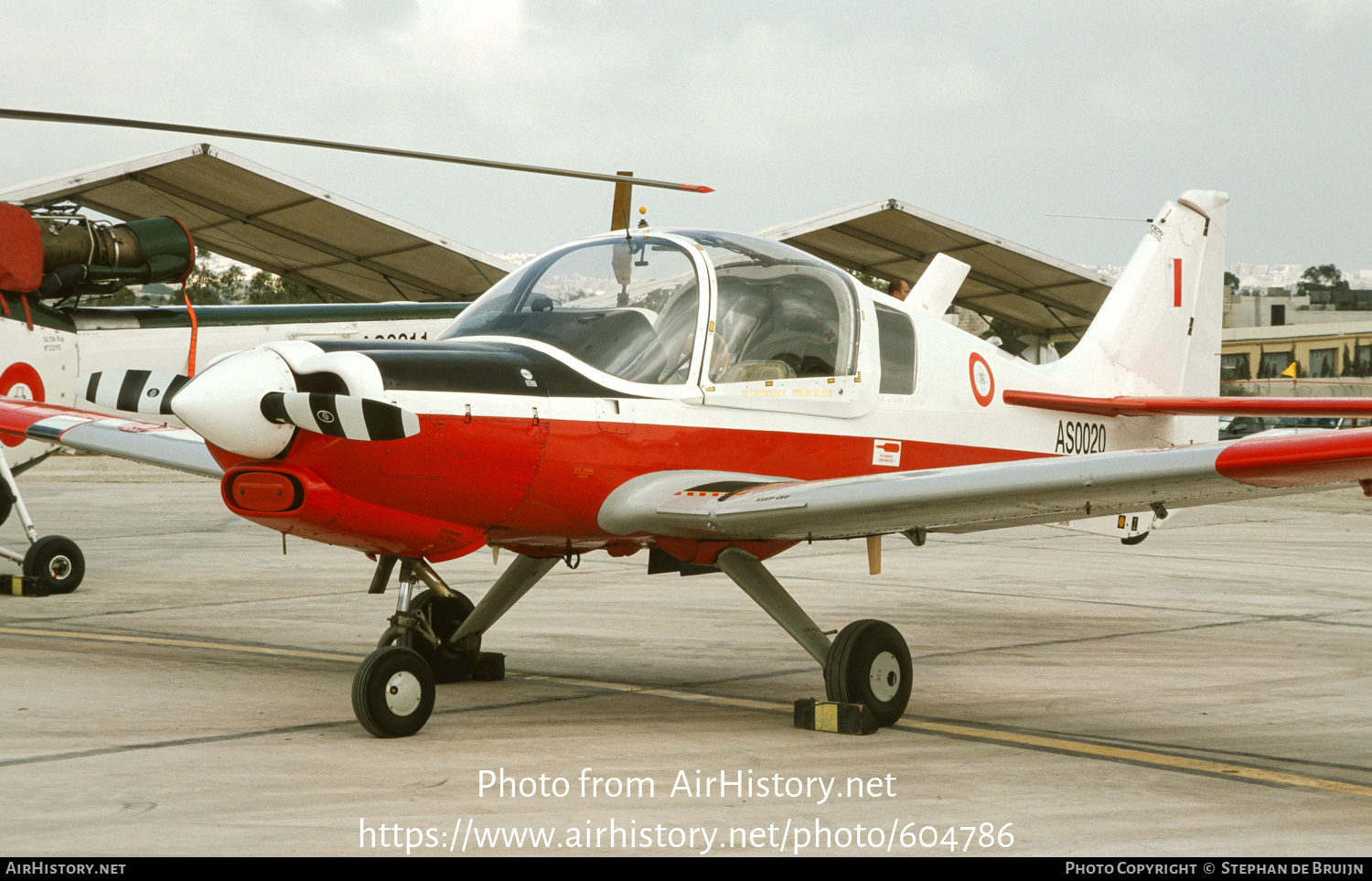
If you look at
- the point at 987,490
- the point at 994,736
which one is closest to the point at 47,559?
the point at 994,736

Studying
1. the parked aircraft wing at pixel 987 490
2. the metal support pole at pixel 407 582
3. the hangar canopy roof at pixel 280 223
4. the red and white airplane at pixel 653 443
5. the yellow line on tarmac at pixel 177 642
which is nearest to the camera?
the parked aircraft wing at pixel 987 490

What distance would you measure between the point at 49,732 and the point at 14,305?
6.17 meters

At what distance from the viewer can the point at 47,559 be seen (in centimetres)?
980

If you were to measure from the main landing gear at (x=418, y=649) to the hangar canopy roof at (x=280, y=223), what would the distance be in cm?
1143

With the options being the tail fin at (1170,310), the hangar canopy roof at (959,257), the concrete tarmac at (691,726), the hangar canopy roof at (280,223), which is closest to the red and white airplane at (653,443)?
the concrete tarmac at (691,726)

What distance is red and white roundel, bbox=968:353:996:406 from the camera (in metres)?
7.22

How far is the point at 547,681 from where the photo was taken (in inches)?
270

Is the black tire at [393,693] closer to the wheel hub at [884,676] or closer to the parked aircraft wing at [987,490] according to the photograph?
the parked aircraft wing at [987,490]

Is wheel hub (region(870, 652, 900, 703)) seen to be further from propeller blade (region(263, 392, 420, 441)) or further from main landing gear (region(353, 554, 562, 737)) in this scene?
propeller blade (region(263, 392, 420, 441))

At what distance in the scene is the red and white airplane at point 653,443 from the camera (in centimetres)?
493

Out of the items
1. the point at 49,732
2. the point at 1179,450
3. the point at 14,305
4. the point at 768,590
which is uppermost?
the point at 14,305

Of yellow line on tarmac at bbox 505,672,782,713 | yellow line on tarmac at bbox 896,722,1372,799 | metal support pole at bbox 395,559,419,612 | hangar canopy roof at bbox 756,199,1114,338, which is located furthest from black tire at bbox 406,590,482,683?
hangar canopy roof at bbox 756,199,1114,338

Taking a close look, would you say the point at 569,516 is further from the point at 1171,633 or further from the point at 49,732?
the point at 1171,633
